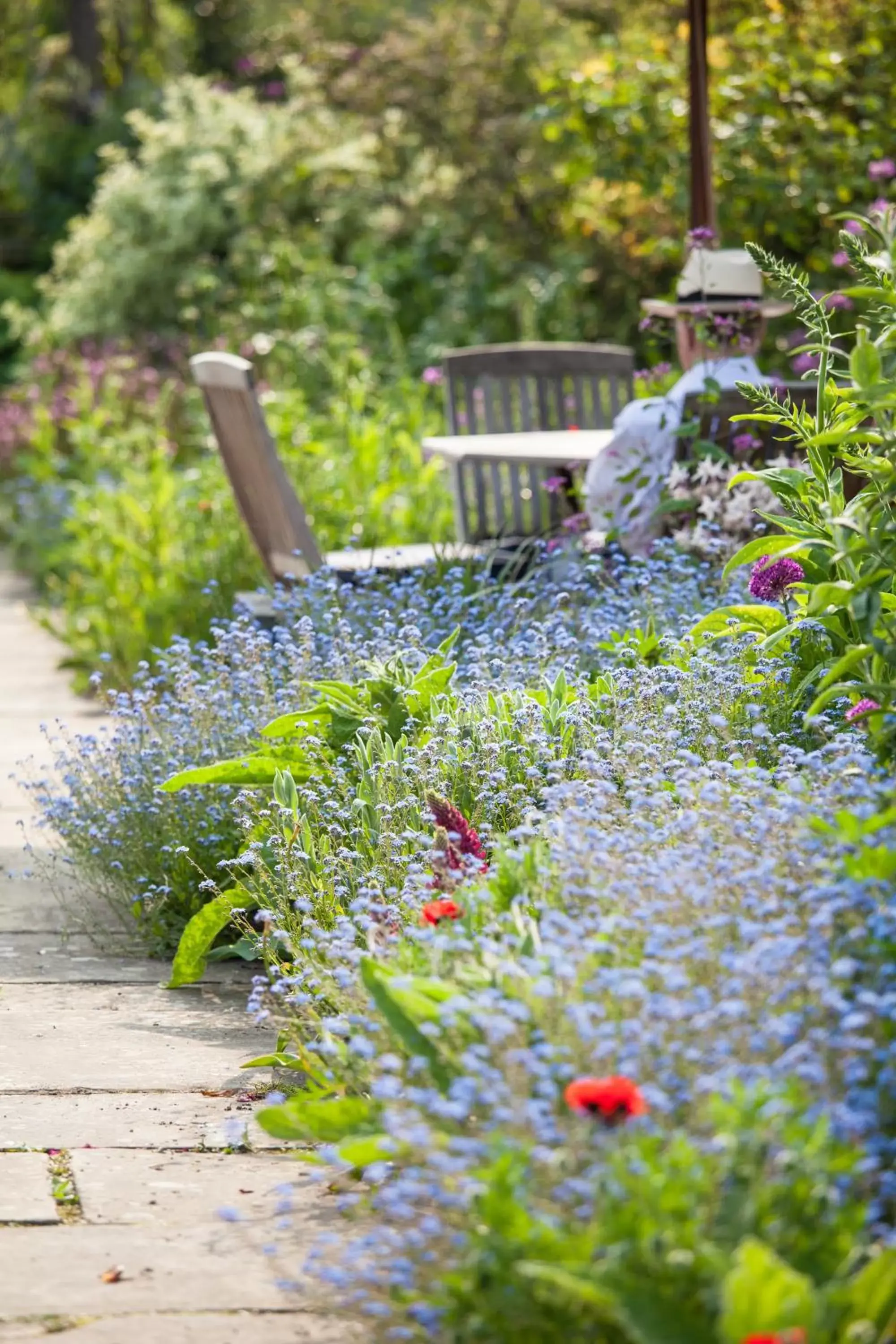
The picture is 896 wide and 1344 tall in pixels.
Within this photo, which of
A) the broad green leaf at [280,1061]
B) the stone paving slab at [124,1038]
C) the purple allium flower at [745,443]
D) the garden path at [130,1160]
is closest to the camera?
the garden path at [130,1160]

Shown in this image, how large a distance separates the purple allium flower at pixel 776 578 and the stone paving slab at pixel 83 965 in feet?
4.85

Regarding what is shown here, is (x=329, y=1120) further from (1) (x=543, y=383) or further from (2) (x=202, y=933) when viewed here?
(1) (x=543, y=383)

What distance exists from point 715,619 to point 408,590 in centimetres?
169

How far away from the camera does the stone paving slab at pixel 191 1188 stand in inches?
106

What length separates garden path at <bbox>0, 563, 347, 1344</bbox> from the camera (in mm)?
2410

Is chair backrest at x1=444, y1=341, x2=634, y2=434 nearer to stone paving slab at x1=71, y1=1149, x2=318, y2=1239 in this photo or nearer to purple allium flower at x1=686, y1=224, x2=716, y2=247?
purple allium flower at x1=686, y1=224, x2=716, y2=247

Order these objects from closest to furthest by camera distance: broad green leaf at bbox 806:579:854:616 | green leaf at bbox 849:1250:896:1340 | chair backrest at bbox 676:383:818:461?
green leaf at bbox 849:1250:896:1340 < broad green leaf at bbox 806:579:854:616 < chair backrest at bbox 676:383:818:461

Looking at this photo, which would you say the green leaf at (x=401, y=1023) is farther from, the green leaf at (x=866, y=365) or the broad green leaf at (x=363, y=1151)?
the green leaf at (x=866, y=365)

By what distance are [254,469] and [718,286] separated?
1.67m

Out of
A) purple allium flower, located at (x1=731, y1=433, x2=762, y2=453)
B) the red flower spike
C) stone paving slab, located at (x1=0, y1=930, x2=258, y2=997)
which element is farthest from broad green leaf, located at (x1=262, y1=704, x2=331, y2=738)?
purple allium flower, located at (x1=731, y1=433, x2=762, y2=453)

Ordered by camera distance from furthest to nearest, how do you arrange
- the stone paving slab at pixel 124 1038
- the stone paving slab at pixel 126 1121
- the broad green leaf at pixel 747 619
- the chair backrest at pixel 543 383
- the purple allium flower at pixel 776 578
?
1. the chair backrest at pixel 543 383
2. the purple allium flower at pixel 776 578
3. the broad green leaf at pixel 747 619
4. the stone paving slab at pixel 124 1038
5. the stone paving slab at pixel 126 1121

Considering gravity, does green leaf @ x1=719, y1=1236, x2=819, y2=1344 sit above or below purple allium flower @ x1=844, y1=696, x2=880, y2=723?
below

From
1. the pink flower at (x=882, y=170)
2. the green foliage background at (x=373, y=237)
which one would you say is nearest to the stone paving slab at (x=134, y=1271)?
the green foliage background at (x=373, y=237)

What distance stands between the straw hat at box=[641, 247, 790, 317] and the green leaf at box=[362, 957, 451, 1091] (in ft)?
11.8
